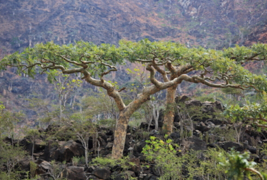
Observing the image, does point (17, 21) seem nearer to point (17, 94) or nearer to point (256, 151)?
point (17, 94)

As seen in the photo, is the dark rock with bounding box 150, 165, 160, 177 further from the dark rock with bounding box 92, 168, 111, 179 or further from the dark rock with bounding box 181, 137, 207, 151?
the dark rock with bounding box 181, 137, 207, 151

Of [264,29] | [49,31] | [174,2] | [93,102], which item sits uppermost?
[174,2]

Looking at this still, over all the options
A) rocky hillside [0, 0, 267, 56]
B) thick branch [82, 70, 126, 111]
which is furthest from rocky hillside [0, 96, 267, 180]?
rocky hillside [0, 0, 267, 56]

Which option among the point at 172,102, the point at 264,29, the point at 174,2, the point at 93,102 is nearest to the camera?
the point at 172,102

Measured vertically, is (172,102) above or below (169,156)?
above

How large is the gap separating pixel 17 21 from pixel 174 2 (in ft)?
168

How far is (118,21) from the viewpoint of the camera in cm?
7094

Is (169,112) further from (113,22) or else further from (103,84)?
(113,22)

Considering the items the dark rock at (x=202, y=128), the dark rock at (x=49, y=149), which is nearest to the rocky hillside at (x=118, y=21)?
the dark rock at (x=202, y=128)

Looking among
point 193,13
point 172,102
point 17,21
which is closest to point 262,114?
point 172,102

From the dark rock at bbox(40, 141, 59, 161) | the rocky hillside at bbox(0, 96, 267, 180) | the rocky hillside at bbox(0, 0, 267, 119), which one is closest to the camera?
the rocky hillside at bbox(0, 96, 267, 180)

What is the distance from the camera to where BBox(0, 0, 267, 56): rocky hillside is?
5928 cm

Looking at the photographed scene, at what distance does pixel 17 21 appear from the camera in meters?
61.8

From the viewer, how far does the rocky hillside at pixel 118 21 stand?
5928 centimetres
